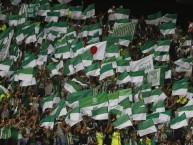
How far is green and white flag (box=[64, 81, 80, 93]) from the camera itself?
16188 millimetres

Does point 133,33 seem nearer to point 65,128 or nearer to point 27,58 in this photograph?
point 27,58

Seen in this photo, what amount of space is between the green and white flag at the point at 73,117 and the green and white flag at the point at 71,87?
6.76 feet

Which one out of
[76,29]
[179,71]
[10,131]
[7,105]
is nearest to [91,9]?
[76,29]

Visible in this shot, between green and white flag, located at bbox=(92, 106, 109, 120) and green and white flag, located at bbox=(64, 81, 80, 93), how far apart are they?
1.86m

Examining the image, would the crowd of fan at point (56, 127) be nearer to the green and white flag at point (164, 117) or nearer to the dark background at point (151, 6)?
the green and white flag at point (164, 117)

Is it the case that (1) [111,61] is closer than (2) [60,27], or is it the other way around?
(1) [111,61]

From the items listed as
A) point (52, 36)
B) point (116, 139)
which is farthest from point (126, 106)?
point (52, 36)

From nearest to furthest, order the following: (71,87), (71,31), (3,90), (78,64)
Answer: (3,90) < (71,87) < (78,64) < (71,31)

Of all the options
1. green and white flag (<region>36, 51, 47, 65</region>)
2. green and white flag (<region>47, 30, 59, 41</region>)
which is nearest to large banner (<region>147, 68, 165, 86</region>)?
green and white flag (<region>36, 51, 47, 65</region>)

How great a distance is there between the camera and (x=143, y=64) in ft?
58.3

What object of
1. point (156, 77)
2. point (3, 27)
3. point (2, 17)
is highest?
point (2, 17)

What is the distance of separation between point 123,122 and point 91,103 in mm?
→ 961

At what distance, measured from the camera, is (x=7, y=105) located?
15156 mm

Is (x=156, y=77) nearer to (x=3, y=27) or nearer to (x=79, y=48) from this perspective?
(x=79, y=48)
